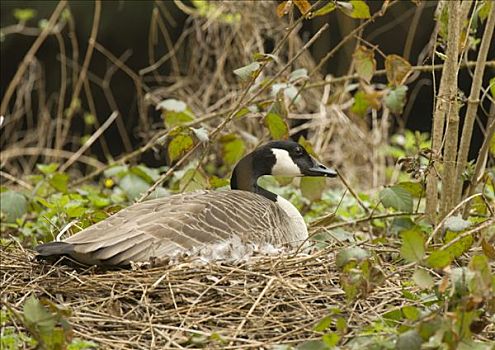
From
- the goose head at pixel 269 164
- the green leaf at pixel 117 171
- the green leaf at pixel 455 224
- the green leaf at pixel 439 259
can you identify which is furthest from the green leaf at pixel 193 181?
the green leaf at pixel 439 259

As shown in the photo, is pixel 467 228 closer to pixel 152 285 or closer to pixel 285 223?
pixel 285 223

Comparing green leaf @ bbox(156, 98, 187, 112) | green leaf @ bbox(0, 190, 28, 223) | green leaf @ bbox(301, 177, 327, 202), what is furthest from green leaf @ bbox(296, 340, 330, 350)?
green leaf @ bbox(0, 190, 28, 223)

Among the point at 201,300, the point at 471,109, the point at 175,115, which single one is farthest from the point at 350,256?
the point at 175,115

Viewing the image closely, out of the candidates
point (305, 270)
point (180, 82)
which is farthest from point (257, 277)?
point (180, 82)

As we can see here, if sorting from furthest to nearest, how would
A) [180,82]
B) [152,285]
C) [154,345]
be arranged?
[180,82], [152,285], [154,345]

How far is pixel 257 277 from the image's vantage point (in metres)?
4.72

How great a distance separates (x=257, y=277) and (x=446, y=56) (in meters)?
1.59

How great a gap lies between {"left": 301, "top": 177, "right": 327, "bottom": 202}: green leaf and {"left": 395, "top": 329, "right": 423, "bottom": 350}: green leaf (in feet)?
8.82

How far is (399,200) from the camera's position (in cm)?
575

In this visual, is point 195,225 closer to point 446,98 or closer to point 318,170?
point 318,170

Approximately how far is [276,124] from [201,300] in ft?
5.63

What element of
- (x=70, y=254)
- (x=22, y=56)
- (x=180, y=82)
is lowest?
(x=22, y=56)

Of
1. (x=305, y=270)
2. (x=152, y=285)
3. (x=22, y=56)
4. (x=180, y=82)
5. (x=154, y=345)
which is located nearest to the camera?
(x=154, y=345)

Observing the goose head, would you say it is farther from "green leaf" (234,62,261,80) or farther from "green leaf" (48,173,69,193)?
"green leaf" (48,173,69,193)
